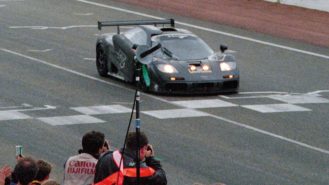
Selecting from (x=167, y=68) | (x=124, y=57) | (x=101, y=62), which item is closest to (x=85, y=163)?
(x=167, y=68)

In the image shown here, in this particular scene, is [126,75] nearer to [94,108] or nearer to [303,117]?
[94,108]

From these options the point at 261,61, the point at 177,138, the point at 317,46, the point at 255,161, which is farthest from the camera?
the point at 317,46

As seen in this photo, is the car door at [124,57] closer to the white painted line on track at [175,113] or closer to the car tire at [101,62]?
the car tire at [101,62]

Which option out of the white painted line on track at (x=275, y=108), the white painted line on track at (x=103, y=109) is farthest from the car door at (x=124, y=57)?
the white painted line on track at (x=275, y=108)

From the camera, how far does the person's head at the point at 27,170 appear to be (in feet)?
38.1

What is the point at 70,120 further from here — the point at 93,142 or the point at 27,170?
the point at 27,170

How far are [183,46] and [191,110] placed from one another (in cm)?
265

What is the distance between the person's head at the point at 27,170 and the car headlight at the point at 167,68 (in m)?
14.9

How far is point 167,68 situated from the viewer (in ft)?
86.9

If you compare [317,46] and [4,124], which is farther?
[317,46]

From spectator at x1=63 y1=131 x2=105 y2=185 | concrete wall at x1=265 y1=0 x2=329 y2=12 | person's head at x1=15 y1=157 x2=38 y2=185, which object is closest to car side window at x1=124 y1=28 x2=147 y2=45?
concrete wall at x1=265 y1=0 x2=329 y2=12

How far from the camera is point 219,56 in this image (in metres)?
27.2

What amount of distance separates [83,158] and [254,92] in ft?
48.9

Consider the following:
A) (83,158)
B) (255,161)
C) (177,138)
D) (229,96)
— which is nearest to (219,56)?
(229,96)
